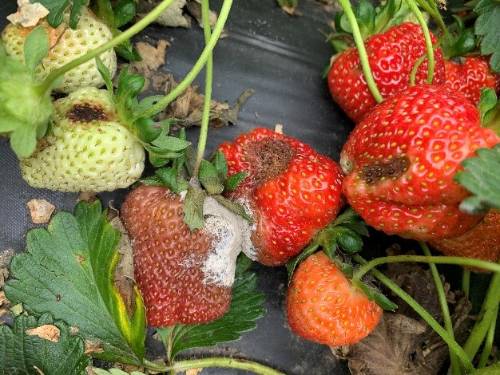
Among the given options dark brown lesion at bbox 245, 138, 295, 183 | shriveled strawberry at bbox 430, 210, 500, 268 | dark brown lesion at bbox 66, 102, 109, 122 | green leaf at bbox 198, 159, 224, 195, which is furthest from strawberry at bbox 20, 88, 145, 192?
shriveled strawberry at bbox 430, 210, 500, 268

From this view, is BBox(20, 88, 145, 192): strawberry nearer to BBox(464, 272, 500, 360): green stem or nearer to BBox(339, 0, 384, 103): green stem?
BBox(339, 0, 384, 103): green stem

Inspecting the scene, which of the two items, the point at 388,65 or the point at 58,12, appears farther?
the point at 388,65

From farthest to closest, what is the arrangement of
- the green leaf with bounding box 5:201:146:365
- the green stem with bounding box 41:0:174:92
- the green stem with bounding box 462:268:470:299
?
the green stem with bounding box 462:268:470:299
the green leaf with bounding box 5:201:146:365
the green stem with bounding box 41:0:174:92

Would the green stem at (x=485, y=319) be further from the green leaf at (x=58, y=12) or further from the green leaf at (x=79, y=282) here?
the green leaf at (x=58, y=12)

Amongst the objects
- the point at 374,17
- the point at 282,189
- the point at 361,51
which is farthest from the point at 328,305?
the point at 374,17

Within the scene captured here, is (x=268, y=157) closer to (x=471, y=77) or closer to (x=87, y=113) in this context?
(x=87, y=113)

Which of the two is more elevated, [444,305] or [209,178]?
[209,178]
